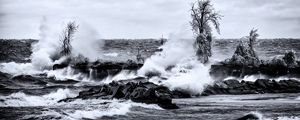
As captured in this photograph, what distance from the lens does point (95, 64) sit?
40688mm

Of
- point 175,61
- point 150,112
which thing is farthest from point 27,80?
point 150,112

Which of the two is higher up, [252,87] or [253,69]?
[253,69]

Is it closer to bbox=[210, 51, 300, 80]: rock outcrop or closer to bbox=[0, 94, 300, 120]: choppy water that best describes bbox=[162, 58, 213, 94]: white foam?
bbox=[210, 51, 300, 80]: rock outcrop

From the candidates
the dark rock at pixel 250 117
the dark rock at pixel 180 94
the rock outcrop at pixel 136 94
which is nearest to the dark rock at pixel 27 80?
the rock outcrop at pixel 136 94

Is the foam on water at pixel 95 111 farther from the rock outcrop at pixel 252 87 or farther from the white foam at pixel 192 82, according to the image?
the rock outcrop at pixel 252 87

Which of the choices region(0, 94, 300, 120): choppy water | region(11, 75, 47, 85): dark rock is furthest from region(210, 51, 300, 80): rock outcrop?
region(0, 94, 300, 120): choppy water

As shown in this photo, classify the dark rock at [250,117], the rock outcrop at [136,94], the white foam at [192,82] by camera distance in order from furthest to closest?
the white foam at [192,82] < the rock outcrop at [136,94] < the dark rock at [250,117]

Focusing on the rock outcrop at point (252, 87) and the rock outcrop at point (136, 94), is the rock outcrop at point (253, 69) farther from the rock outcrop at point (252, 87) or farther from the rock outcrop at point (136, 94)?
the rock outcrop at point (136, 94)

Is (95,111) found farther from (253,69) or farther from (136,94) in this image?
(253,69)

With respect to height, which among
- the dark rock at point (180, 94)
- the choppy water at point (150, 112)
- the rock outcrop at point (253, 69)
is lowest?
the dark rock at point (180, 94)

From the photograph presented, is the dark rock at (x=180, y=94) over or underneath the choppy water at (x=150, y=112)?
underneath

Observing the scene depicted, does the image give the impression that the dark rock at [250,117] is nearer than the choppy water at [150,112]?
Yes

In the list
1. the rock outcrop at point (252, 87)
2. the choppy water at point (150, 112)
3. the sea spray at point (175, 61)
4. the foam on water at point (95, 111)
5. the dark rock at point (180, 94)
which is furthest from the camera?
the sea spray at point (175, 61)

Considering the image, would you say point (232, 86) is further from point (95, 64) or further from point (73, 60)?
point (73, 60)
